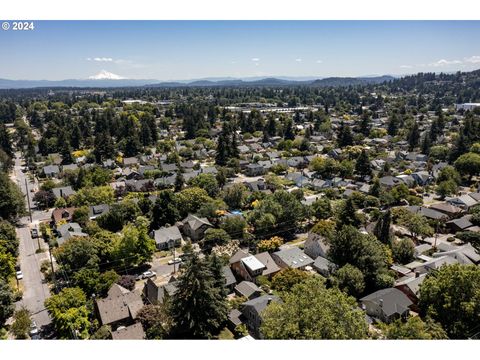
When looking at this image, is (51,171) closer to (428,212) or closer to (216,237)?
(216,237)

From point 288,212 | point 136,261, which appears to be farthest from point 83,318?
point 288,212

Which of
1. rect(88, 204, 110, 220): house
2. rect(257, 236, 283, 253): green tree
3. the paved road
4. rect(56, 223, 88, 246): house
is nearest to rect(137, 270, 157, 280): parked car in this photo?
the paved road

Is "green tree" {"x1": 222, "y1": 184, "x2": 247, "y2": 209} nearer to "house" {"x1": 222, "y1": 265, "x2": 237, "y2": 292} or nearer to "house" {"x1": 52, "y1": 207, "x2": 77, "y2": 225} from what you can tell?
"house" {"x1": 222, "y1": 265, "x2": 237, "y2": 292}

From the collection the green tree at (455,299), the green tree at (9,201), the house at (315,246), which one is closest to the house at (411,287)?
the green tree at (455,299)

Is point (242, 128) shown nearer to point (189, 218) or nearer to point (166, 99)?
point (189, 218)

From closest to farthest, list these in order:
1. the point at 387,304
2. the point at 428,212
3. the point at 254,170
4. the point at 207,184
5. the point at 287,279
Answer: the point at 387,304 → the point at 287,279 → the point at 428,212 → the point at 207,184 → the point at 254,170

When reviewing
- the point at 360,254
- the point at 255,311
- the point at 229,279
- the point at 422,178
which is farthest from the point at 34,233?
the point at 422,178
